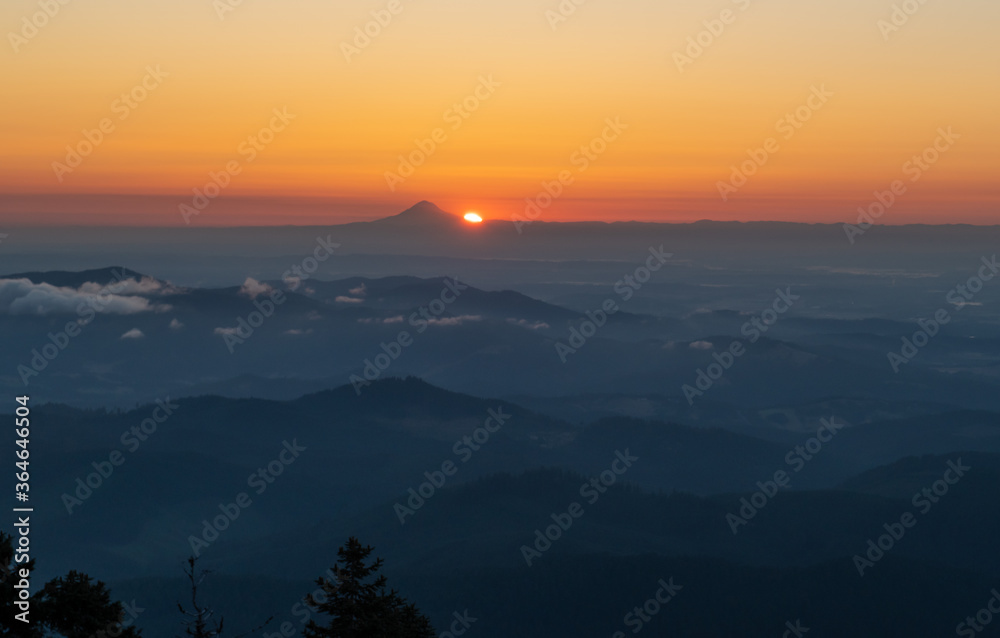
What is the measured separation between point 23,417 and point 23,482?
18.9 ft

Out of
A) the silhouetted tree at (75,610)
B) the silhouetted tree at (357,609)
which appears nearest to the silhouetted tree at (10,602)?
the silhouetted tree at (75,610)

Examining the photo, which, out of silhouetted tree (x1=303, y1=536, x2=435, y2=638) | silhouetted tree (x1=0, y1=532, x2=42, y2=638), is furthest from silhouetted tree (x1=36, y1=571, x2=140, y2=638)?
silhouetted tree (x1=303, y1=536, x2=435, y2=638)

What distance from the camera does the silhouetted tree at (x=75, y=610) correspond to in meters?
22.5

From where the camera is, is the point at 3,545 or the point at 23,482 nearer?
the point at 3,545

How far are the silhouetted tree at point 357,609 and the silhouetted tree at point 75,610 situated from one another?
5875 mm

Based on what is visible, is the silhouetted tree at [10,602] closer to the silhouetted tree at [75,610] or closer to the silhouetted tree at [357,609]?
the silhouetted tree at [75,610]

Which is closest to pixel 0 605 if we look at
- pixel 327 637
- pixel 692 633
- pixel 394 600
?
pixel 327 637

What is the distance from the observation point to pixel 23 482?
39.5m

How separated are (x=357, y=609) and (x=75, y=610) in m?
8.02

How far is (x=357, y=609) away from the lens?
26.9 meters

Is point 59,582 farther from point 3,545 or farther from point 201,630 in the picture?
point 201,630

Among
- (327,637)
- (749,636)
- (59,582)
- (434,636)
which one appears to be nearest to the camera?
(59,582)

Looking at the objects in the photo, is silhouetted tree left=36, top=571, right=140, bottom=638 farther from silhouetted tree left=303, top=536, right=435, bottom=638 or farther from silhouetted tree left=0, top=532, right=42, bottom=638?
silhouetted tree left=303, top=536, right=435, bottom=638

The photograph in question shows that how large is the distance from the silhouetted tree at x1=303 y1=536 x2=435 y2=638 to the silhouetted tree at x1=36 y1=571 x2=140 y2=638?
5.87 m
